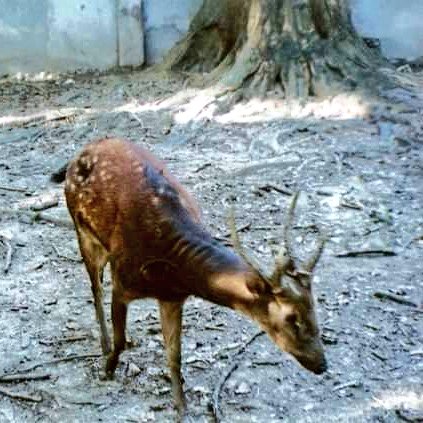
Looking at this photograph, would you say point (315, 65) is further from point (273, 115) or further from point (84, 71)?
point (84, 71)

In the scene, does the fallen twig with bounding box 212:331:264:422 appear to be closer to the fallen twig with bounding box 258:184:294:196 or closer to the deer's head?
the deer's head

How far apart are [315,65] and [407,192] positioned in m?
2.61

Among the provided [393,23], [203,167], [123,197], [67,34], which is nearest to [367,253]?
[203,167]

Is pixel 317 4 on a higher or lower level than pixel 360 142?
higher

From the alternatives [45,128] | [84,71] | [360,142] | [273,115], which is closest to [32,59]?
[84,71]

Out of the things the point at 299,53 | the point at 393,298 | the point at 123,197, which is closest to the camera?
the point at 123,197

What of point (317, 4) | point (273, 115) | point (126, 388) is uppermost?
point (317, 4)

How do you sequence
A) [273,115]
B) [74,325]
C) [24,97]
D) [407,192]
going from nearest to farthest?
[74,325]
[407,192]
[273,115]
[24,97]

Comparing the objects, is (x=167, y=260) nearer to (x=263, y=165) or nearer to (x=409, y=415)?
(x=409, y=415)

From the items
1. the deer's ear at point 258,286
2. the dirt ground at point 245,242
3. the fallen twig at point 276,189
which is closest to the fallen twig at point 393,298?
the dirt ground at point 245,242

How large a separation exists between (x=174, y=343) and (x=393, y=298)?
5.72ft

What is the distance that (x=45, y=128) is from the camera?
9234 millimetres

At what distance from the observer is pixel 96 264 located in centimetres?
448

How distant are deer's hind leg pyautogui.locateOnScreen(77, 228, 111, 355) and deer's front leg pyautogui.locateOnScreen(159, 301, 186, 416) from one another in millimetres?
456
